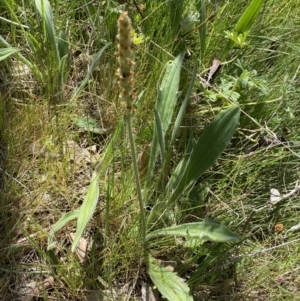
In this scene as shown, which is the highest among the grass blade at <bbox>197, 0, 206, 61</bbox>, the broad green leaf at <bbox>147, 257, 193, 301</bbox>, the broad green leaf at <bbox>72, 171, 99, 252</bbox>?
the grass blade at <bbox>197, 0, 206, 61</bbox>

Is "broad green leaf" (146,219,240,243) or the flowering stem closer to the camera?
the flowering stem

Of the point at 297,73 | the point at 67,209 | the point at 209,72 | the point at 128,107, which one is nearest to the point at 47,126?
the point at 67,209

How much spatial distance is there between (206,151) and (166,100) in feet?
0.65

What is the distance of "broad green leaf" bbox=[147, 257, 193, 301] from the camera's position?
126 cm

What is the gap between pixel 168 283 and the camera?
129 cm

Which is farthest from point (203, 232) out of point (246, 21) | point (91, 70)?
point (246, 21)

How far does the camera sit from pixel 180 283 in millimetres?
1292

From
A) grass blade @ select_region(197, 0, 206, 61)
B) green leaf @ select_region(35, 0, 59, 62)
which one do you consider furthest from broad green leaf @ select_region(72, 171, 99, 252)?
grass blade @ select_region(197, 0, 206, 61)

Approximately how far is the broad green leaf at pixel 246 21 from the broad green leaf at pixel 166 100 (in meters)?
0.27

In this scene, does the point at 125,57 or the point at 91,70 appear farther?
the point at 91,70

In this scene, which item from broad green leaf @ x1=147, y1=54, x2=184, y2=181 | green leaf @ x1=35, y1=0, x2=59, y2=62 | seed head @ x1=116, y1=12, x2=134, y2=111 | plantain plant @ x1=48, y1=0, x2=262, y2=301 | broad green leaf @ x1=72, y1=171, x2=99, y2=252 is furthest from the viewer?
Result: green leaf @ x1=35, y1=0, x2=59, y2=62

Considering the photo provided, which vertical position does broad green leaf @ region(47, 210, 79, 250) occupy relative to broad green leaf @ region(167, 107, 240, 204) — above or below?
below

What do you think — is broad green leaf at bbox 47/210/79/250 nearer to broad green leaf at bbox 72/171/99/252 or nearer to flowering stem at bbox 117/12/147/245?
broad green leaf at bbox 72/171/99/252

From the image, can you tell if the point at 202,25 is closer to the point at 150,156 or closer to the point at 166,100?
the point at 166,100
